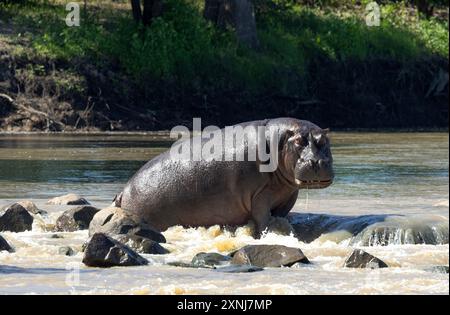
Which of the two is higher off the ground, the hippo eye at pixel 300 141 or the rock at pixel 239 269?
the hippo eye at pixel 300 141

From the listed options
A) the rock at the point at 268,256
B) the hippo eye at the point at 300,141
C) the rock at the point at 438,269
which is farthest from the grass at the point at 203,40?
the rock at the point at 438,269

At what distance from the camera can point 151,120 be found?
27141 mm

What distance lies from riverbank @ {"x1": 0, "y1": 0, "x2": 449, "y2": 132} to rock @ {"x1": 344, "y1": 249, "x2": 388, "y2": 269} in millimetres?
16734

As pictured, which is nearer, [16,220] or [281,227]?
[281,227]

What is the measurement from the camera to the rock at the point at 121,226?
1086 centimetres

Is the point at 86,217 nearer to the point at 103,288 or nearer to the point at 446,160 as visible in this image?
the point at 103,288

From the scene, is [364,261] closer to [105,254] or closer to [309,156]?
[309,156]

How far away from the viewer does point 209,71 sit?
29766 millimetres

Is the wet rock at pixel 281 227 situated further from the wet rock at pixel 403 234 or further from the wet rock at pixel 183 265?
the wet rock at pixel 183 265

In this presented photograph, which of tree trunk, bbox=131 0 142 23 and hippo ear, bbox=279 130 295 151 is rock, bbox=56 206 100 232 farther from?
tree trunk, bbox=131 0 142 23

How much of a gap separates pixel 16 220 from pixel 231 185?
205cm

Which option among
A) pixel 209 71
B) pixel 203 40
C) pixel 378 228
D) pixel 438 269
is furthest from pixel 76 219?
pixel 203 40

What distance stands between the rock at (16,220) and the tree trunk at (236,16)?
19.6 metres
